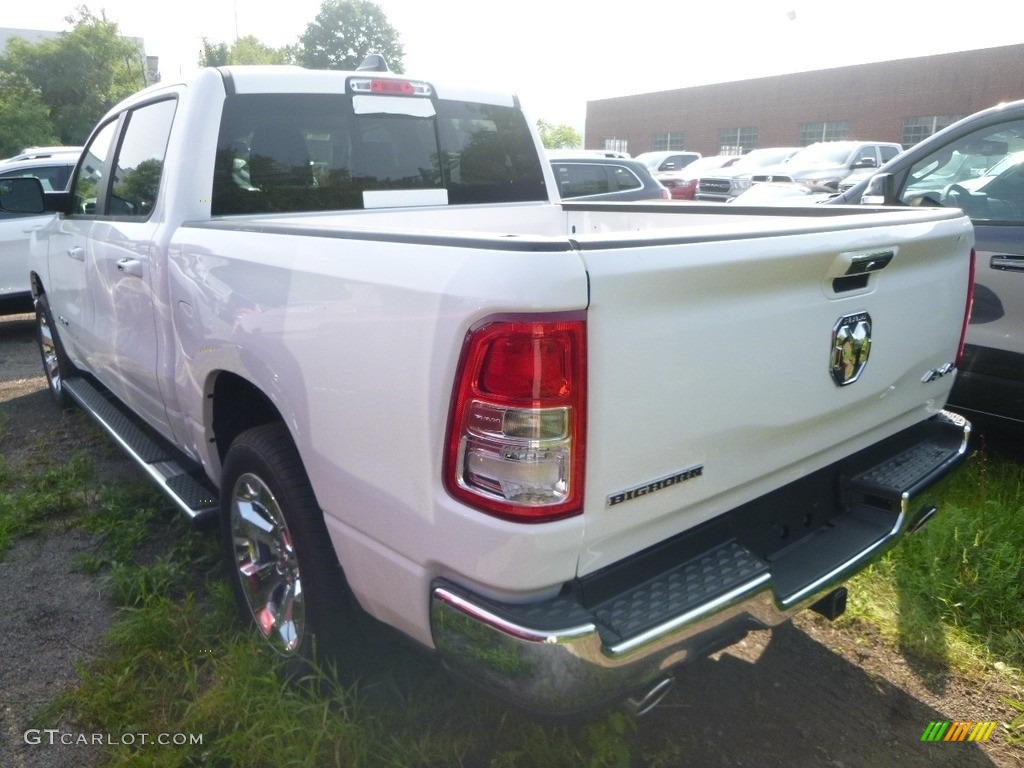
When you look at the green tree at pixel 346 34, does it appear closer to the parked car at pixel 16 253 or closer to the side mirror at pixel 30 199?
the parked car at pixel 16 253

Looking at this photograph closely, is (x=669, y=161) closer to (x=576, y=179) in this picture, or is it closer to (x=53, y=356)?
(x=576, y=179)

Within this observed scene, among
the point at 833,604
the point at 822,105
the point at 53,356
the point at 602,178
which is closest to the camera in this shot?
the point at 833,604

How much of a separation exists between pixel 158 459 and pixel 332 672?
5.24 ft

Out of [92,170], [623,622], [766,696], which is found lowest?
[766,696]

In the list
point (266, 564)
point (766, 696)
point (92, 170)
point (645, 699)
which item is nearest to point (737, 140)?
point (92, 170)

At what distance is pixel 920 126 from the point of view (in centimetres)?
3509

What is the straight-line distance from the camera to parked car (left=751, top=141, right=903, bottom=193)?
17.0 m

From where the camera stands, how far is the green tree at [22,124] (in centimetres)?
3481

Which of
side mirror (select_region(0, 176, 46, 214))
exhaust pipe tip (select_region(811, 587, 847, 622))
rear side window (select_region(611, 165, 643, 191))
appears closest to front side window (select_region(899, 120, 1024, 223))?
exhaust pipe tip (select_region(811, 587, 847, 622))

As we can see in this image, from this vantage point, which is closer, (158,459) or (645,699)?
(645,699)

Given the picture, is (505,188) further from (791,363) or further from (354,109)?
(791,363)

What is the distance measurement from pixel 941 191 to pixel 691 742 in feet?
10.8

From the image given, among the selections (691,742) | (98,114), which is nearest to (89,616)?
(691,742)

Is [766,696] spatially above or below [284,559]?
below
